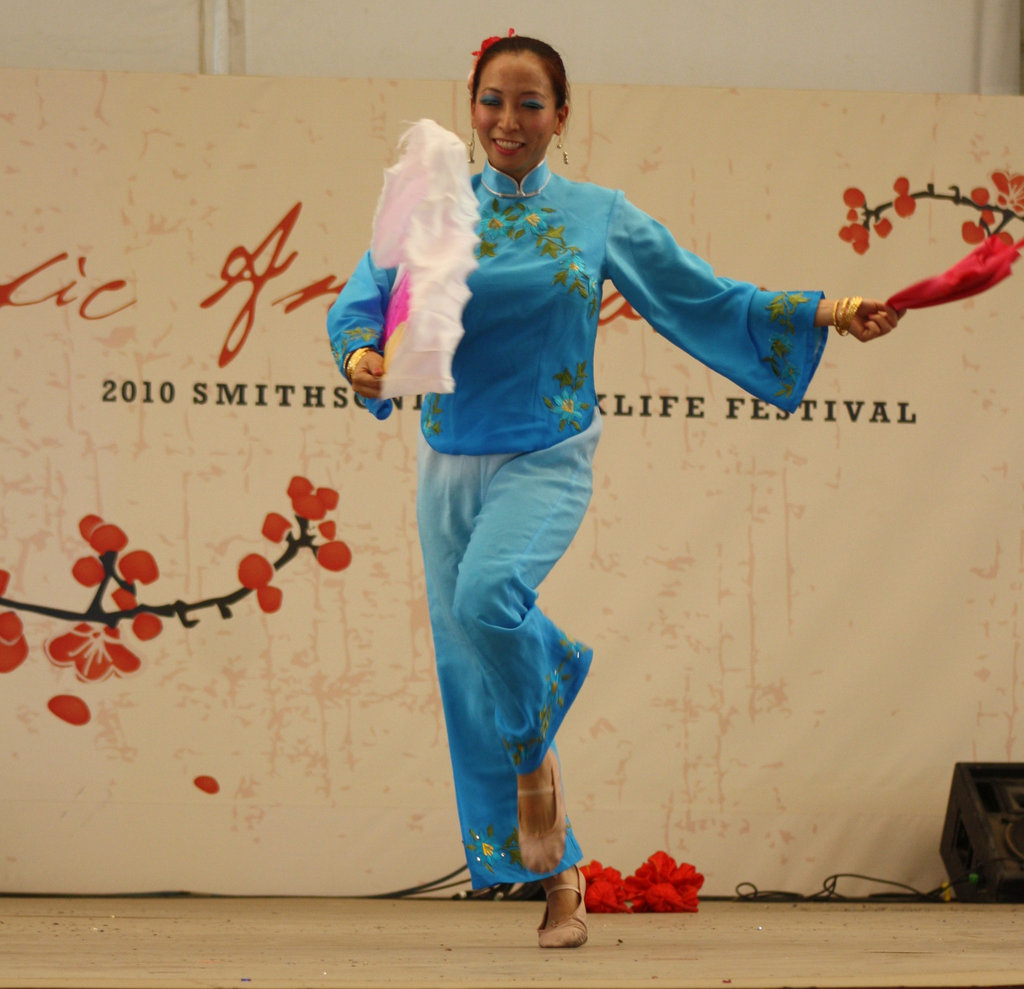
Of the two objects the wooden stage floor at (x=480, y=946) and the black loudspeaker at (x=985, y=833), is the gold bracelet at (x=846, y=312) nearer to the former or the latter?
the wooden stage floor at (x=480, y=946)

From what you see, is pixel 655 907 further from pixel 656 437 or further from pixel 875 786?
pixel 656 437

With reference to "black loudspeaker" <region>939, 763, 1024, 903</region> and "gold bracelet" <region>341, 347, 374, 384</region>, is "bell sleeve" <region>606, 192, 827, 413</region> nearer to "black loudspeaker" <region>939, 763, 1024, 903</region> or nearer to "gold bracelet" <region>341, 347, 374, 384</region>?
"gold bracelet" <region>341, 347, 374, 384</region>

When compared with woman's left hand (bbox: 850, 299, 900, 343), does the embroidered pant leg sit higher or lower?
lower

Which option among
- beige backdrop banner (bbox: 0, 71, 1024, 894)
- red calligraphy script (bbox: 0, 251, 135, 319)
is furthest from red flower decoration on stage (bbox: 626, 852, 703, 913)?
red calligraphy script (bbox: 0, 251, 135, 319)

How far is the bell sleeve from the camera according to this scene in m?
2.24

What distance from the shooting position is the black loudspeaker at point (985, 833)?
333 centimetres

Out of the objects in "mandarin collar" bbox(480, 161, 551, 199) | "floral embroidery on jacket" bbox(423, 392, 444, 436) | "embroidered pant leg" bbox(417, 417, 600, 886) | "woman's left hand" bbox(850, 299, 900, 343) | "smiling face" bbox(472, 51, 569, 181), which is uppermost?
"smiling face" bbox(472, 51, 569, 181)

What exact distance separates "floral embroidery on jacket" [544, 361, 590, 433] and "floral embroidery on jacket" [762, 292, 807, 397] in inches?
11.9

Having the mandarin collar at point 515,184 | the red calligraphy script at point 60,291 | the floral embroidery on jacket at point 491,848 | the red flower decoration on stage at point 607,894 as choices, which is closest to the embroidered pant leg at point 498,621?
the floral embroidery on jacket at point 491,848

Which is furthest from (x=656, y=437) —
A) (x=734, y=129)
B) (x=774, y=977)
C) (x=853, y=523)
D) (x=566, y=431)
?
(x=774, y=977)

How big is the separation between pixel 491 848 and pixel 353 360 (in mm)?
781

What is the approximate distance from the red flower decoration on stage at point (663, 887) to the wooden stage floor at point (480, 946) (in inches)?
2.2

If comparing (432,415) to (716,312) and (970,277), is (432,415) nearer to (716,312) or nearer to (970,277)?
(716,312)

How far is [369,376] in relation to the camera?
206 centimetres
